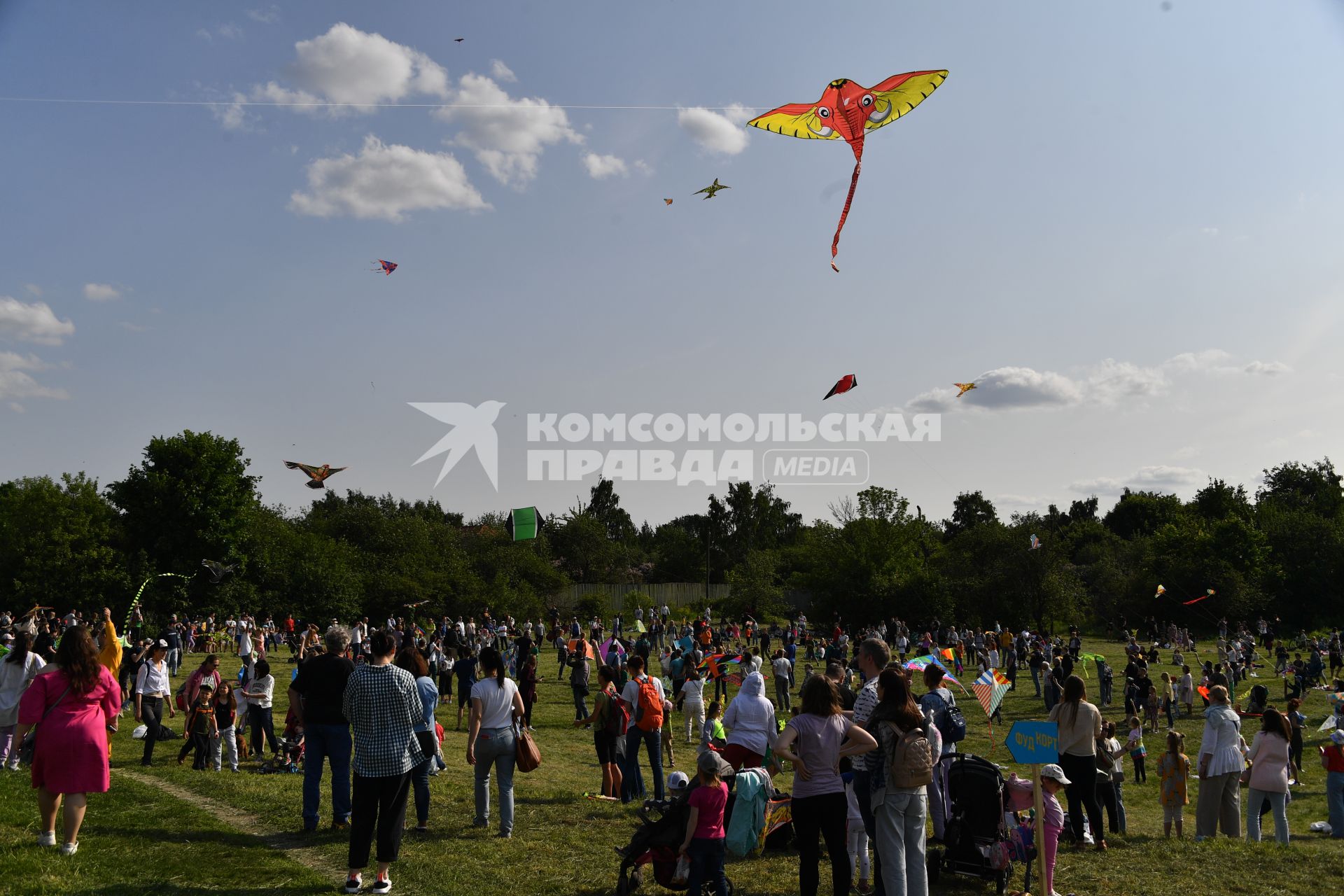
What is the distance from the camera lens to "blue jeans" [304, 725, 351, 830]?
665 cm

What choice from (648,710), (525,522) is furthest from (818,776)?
(525,522)

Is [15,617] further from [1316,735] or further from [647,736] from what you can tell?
[1316,735]

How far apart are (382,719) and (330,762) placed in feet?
5.87

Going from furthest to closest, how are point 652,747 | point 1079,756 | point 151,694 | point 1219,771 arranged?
point 151,694 → point 652,747 → point 1219,771 → point 1079,756

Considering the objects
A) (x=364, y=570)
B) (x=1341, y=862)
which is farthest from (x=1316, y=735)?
(x=364, y=570)

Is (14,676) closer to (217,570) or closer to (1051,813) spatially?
(1051,813)

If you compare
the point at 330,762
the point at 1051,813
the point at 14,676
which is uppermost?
the point at 14,676

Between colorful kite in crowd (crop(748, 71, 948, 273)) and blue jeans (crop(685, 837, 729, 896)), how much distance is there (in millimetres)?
6890

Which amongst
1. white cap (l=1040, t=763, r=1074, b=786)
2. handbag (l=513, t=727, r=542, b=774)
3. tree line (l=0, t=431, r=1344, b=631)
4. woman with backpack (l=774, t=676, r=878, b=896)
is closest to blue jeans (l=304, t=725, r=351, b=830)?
handbag (l=513, t=727, r=542, b=774)

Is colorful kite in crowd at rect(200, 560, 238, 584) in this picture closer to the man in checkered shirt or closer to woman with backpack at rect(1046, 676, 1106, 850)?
the man in checkered shirt

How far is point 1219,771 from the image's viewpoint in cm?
825

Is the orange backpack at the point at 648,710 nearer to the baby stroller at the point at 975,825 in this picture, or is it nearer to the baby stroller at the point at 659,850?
the baby stroller at the point at 659,850

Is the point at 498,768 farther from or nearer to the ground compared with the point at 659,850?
farther from the ground

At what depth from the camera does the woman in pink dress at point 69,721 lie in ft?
17.6
